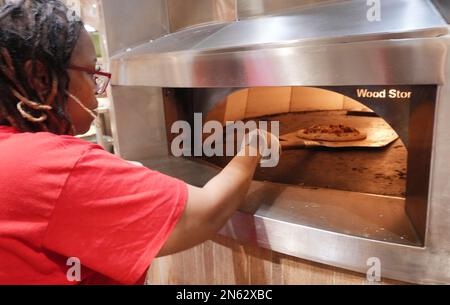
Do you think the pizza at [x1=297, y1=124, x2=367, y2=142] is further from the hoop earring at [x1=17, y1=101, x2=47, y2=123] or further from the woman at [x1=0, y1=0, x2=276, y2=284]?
the hoop earring at [x1=17, y1=101, x2=47, y2=123]

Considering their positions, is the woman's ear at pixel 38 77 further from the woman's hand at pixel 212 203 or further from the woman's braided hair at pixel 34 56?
the woman's hand at pixel 212 203

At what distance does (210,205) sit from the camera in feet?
2.08

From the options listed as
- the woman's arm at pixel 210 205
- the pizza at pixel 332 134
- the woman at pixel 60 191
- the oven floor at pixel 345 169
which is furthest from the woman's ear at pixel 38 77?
the pizza at pixel 332 134

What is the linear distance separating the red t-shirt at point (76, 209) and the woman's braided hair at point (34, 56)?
0.05 meters

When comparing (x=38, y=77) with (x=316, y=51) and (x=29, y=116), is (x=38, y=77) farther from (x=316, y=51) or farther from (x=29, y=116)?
(x=316, y=51)

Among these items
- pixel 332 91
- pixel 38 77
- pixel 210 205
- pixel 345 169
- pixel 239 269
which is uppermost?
pixel 38 77

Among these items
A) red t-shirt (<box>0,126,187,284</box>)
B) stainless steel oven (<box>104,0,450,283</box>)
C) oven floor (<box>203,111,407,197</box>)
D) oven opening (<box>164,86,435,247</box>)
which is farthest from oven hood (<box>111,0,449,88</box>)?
oven floor (<box>203,111,407,197</box>)

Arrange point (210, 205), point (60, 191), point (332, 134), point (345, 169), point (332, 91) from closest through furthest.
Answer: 1. point (60, 191)
2. point (210, 205)
3. point (332, 91)
4. point (345, 169)
5. point (332, 134)

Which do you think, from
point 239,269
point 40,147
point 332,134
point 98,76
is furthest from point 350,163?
point 40,147

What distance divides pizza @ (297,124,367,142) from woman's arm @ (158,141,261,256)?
0.65m

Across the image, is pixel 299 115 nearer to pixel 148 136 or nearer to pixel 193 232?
pixel 148 136

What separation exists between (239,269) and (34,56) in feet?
2.50
